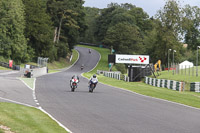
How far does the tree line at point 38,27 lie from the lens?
7675 cm

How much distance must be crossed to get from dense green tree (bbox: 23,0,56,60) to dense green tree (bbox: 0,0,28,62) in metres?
7.51

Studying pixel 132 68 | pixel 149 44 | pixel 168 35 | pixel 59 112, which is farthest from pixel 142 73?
pixel 149 44

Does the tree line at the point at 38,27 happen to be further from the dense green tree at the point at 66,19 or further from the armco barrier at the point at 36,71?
the armco barrier at the point at 36,71

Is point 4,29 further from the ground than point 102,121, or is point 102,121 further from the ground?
point 4,29

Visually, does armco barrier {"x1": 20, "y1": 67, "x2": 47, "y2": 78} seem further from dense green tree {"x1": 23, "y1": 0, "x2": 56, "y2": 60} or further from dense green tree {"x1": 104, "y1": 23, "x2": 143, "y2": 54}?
dense green tree {"x1": 104, "y1": 23, "x2": 143, "y2": 54}

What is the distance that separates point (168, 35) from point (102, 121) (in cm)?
6917

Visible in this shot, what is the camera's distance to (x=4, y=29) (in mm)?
74125

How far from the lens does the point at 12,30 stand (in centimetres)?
7775

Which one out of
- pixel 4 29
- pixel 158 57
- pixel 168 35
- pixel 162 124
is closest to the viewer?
pixel 162 124

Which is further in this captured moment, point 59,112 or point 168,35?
point 168,35

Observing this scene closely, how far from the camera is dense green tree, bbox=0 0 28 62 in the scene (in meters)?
74.6

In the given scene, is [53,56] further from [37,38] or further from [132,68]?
[132,68]

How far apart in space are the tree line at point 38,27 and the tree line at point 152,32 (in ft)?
41.7

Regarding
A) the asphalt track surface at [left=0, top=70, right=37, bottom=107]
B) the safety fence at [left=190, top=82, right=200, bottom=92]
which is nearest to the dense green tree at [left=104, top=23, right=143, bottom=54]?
the safety fence at [left=190, top=82, right=200, bottom=92]
